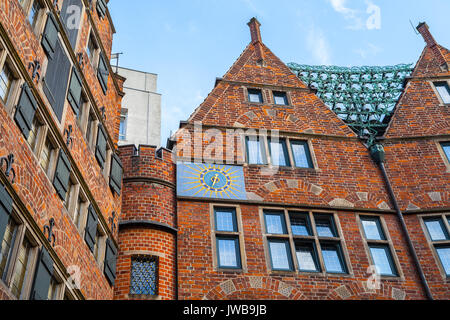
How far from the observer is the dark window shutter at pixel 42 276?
28.3ft

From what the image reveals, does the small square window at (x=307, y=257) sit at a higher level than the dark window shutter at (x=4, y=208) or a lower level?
higher

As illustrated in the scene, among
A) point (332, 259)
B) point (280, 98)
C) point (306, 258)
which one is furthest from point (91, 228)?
point (280, 98)

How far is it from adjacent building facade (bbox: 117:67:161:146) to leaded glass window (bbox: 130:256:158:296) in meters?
8.22

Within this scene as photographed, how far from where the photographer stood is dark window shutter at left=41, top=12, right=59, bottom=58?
35.2 feet

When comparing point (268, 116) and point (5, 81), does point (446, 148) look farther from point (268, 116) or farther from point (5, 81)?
point (5, 81)

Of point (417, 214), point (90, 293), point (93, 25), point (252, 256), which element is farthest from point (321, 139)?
point (90, 293)

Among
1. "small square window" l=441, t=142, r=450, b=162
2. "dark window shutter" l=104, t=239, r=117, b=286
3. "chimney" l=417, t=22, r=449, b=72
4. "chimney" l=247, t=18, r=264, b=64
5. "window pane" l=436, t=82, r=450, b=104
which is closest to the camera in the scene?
"dark window shutter" l=104, t=239, r=117, b=286

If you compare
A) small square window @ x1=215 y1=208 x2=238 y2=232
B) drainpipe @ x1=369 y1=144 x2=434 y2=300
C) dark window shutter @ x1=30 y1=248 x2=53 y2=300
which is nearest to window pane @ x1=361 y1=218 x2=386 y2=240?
drainpipe @ x1=369 y1=144 x2=434 y2=300

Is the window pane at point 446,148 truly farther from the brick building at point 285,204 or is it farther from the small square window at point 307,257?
the small square window at point 307,257

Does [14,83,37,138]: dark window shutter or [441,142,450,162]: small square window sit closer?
[14,83,37,138]: dark window shutter

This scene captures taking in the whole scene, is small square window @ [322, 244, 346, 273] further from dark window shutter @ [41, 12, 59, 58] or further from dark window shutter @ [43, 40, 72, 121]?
dark window shutter @ [41, 12, 59, 58]

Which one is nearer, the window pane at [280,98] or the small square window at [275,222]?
the small square window at [275,222]

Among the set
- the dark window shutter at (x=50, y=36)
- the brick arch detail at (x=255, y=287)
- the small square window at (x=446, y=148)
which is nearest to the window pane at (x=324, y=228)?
the brick arch detail at (x=255, y=287)

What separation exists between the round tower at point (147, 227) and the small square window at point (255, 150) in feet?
7.32
